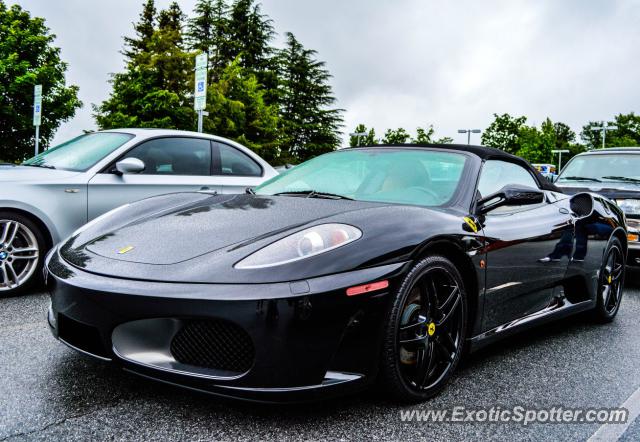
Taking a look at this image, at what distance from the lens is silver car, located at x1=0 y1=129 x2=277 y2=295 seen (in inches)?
169

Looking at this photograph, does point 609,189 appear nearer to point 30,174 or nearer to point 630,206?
point 630,206

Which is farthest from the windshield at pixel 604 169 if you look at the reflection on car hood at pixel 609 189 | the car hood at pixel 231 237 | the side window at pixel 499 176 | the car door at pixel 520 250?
the car hood at pixel 231 237

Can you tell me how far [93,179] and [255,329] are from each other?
3.21 metres

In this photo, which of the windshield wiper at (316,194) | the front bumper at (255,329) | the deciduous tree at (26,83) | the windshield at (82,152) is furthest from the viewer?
the deciduous tree at (26,83)

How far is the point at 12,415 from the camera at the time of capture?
2.22 meters

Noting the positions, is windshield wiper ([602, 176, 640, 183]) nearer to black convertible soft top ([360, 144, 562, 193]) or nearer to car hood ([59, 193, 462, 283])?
black convertible soft top ([360, 144, 562, 193])

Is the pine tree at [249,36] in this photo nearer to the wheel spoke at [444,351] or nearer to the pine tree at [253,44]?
the pine tree at [253,44]

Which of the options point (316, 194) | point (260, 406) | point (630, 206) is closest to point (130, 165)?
point (316, 194)

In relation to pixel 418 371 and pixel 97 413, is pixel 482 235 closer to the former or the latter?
pixel 418 371

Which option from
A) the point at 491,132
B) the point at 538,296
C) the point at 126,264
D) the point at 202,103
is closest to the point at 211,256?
the point at 126,264

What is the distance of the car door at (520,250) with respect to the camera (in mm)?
2936

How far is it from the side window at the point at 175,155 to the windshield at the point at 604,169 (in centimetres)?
456

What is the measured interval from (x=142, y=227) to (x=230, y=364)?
0.98 m

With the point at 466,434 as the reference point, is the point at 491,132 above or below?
above
